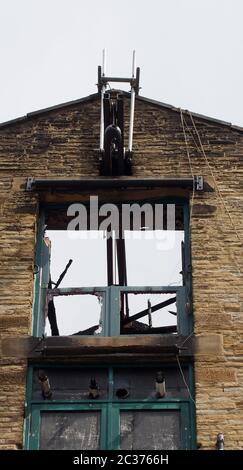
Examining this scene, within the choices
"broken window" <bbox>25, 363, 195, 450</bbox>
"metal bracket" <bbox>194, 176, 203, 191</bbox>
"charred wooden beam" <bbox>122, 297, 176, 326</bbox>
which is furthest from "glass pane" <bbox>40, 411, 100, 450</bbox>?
"metal bracket" <bbox>194, 176, 203, 191</bbox>

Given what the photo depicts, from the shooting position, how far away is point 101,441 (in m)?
13.3

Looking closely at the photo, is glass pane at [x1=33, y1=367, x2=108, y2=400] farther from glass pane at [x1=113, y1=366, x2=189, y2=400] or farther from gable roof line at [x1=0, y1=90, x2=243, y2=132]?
gable roof line at [x1=0, y1=90, x2=243, y2=132]

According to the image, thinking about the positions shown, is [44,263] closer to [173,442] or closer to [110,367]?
→ [110,367]

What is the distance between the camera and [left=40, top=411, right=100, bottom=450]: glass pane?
524 inches

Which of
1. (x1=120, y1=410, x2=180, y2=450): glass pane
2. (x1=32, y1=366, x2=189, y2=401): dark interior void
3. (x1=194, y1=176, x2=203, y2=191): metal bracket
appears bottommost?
(x1=120, y1=410, x2=180, y2=450): glass pane

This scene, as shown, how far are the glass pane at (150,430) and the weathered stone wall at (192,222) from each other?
341 mm

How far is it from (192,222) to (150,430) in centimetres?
298

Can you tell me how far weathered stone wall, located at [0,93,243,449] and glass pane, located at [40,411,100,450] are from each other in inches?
12.9

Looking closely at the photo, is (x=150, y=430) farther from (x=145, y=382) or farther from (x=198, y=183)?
(x=198, y=183)

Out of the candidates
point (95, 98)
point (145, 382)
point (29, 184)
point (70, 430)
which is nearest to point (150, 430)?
point (145, 382)

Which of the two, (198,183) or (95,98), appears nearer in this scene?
(198,183)

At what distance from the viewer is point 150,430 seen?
13438 millimetres
